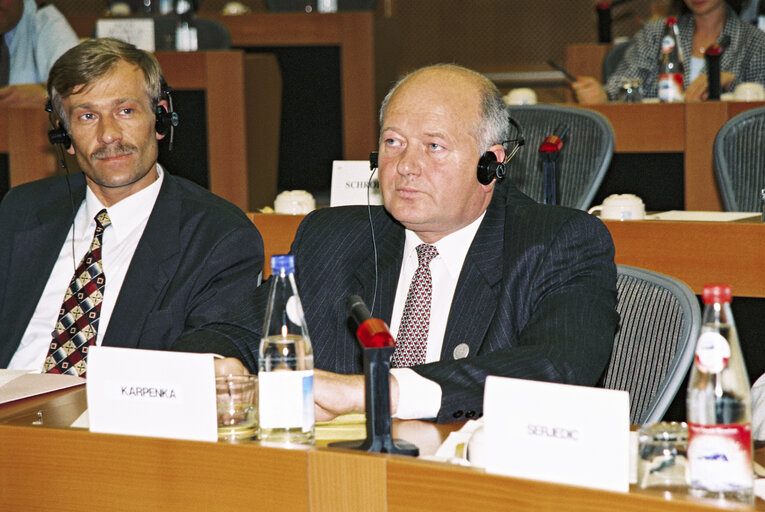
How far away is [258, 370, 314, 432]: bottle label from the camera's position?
1115 mm

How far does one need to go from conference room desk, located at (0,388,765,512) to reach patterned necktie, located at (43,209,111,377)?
801mm

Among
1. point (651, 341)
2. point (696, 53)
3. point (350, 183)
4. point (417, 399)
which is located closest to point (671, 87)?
point (696, 53)

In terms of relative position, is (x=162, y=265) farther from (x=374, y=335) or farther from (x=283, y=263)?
(x=374, y=335)

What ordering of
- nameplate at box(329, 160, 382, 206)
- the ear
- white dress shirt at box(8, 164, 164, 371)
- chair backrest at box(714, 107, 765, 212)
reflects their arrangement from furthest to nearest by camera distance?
chair backrest at box(714, 107, 765, 212), nameplate at box(329, 160, 382, 206), the ear, white dress shirt at box(8, 164, 164, 371)

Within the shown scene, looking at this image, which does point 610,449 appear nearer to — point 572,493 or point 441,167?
point 572,493

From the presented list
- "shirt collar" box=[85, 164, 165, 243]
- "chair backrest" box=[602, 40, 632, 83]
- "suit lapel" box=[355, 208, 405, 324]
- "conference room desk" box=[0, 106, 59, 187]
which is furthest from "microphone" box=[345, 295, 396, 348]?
"chair backrest" box=[602, 40, 632, 83]

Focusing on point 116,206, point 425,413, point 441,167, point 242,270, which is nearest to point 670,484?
point 425,413

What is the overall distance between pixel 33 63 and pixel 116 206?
89.3 inches

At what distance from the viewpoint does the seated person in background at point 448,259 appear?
1658mm

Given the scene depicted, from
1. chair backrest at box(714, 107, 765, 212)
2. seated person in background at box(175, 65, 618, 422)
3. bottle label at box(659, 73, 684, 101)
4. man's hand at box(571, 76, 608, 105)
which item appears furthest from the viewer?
man's hand at box(571, 76, 608, 105)

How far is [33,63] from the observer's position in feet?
13.7

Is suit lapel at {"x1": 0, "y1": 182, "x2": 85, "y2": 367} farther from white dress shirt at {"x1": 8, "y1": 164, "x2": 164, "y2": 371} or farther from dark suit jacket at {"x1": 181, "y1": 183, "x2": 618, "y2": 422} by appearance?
dark suit jacket at {"x1": 181, "y1": 183, "x2": 618, "y2": 422}

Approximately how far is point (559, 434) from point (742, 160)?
2.15 m

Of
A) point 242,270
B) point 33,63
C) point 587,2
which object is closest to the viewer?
point 242,270
